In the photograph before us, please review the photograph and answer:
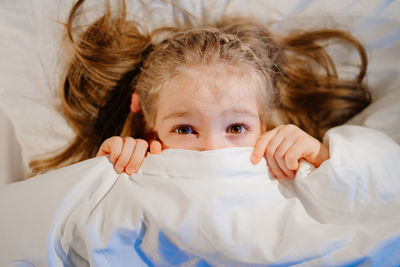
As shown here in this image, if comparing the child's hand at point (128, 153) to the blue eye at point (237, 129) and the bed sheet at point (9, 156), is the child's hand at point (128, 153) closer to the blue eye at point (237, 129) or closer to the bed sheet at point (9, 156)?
the blue eye at point (237, 129)

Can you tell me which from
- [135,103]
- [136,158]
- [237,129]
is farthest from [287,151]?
[135,103]

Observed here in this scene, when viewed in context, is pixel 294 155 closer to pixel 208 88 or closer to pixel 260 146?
pixel 260 146

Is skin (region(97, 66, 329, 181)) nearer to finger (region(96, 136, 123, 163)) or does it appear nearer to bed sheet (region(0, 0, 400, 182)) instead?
finger (region(96, 136, 123, 163))

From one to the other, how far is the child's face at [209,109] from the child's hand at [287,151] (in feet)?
0.17

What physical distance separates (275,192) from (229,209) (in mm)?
132

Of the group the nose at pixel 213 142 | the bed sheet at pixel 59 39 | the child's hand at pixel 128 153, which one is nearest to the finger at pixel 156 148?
the child's hand at pixel 128 153

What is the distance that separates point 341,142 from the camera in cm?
87

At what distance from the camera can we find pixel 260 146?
2.89 ft

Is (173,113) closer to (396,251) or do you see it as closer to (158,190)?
(158,190)

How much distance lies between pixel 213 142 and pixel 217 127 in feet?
0.13

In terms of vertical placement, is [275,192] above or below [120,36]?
below

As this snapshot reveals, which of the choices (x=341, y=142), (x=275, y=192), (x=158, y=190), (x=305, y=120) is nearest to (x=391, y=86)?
(x=305, y=120)

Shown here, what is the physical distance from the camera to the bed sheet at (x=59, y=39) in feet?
3.63

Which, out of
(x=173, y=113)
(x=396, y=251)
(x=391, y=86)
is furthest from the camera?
(x=391, y=86)
